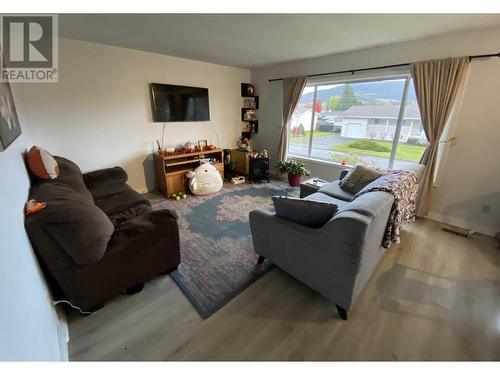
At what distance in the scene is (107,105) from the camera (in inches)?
120

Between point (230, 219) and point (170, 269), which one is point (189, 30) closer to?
point (230, 219)

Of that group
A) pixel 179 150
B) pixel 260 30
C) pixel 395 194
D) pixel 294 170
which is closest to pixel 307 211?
pixel 395 194

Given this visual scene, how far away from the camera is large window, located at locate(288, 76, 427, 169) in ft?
9.77

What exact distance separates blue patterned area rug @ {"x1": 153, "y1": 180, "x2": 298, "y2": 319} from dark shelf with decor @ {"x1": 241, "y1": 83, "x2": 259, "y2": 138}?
1.80 meters

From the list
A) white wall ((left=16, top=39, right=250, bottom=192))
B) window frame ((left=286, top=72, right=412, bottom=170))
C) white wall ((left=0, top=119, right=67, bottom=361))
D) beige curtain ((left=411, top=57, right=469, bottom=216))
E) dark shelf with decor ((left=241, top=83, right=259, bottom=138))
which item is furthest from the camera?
dark shelf with decor ((left=241, top=83, right=259, bottom=138))

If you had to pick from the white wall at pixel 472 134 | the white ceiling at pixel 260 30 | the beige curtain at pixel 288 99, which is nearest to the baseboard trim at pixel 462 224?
the white wall at pixel 472 134

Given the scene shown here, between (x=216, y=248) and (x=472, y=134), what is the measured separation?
10.4ft

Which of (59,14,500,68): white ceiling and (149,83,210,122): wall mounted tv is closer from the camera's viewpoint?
(59,14,500,68): white ceiling

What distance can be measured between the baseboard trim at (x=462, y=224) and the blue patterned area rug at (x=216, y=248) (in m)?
1.89

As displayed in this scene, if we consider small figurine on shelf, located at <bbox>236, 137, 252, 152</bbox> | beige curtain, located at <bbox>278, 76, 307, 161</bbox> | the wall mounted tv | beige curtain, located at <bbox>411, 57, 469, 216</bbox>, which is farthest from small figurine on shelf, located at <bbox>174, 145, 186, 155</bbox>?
beige curtain, located at <bbox>411, 57, 469, 216</bbox>

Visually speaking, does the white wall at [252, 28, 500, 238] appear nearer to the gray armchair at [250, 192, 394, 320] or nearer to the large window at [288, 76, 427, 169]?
the large window at [288, 76, 427, 169]

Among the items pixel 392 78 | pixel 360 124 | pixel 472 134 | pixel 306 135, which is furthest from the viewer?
pixel 306 135

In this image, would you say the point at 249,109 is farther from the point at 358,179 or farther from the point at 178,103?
the point at 358,179

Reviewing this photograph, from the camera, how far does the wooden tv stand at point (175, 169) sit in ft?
11.3
